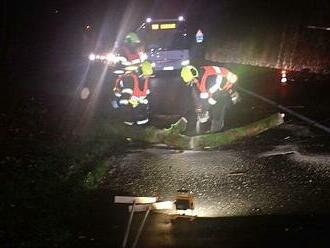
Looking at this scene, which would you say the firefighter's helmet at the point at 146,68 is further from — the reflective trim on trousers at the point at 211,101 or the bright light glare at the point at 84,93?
the bright light glare at the point at 84,93

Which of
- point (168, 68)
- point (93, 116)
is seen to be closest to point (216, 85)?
point (93, 116)

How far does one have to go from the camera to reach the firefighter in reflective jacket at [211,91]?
1149cm

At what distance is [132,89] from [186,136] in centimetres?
231

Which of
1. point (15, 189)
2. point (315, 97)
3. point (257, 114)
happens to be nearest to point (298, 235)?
point (15, 189)

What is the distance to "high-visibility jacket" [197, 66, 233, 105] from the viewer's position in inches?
447

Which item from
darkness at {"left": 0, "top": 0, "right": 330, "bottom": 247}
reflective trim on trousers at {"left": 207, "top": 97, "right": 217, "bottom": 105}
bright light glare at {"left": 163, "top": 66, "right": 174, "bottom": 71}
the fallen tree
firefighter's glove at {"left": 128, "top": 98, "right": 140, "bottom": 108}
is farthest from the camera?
bright light glare at {"left": 163, "top": 66, "right": 174, "bottom": 71}

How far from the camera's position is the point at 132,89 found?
1252 centimetres

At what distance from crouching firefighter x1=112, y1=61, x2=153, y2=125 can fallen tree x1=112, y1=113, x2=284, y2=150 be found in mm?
1120

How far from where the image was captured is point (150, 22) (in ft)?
82.2

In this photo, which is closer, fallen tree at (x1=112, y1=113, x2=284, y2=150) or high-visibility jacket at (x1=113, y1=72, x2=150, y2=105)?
fallen tree at (x1=112, y1=113, x2=284, y2=150)

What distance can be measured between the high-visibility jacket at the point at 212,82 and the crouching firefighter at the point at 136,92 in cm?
138

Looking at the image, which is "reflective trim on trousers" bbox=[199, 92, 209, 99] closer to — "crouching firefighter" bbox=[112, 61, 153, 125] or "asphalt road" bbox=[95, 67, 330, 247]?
"asphalt road" bbox=[95, 67, 330, 247]

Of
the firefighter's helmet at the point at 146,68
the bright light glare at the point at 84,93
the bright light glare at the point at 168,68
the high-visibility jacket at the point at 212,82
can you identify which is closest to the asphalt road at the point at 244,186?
the high-visibility jacket at the point at 212,82

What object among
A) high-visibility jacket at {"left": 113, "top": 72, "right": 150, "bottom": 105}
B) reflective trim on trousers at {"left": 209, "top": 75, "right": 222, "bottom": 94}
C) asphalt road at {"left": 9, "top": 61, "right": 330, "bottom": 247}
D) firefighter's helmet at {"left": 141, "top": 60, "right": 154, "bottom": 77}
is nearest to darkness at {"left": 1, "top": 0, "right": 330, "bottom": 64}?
high-visibility jacket at {"left": 113, "top": 72, "right": 150, "bottom": 105}
